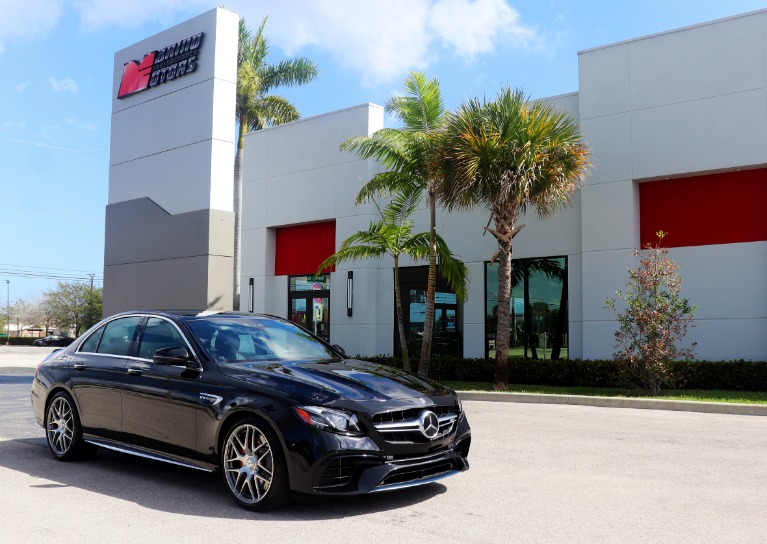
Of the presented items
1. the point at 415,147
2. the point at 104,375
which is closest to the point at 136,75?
the point at 415,147

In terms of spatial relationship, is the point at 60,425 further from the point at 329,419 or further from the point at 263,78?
the point at 263,78

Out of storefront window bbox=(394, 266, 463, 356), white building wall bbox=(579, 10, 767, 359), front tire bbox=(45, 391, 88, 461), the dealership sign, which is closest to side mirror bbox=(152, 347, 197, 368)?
front tire bbox=(45, 391, 88, 461)

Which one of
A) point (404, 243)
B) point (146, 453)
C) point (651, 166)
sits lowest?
point (146, 453)

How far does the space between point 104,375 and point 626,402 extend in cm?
922

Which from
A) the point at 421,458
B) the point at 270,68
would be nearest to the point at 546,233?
the point at 421,458

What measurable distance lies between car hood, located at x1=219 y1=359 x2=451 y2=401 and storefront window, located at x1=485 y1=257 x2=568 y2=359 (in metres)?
12.9

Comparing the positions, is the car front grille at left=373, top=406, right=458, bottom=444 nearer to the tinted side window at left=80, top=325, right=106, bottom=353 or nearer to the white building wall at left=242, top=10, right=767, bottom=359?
the tinted side window at left=80, top=325, right=106, bottom=353

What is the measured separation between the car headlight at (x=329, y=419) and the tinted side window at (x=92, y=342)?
10.3 feet

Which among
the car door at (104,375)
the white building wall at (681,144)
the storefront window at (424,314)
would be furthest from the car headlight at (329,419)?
the storefront window at (424,314)

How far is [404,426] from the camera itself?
17.9 ft

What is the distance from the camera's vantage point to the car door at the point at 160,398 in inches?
238

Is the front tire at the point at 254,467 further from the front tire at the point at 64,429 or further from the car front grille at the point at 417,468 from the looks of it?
the front tire at the point at 64,429

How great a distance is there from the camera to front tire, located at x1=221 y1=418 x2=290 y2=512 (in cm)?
533

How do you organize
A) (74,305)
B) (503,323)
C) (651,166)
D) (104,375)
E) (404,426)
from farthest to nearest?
1. (74,305)
2. (651,166)
3. (503,323)
4. (104,375)
5. (404,426)
